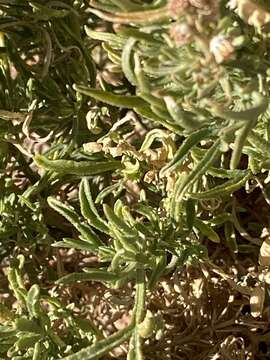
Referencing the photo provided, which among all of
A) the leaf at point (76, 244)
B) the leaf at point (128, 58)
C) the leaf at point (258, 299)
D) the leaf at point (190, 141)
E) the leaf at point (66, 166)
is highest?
the leaf at point (128, 58)

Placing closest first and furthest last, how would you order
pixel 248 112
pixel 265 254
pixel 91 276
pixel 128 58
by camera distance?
pixel 248 112 < pixel 128 58 < pixel 91 276 < pixel 265 254

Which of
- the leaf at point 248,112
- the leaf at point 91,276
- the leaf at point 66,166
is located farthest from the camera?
the leaf at point 66,166

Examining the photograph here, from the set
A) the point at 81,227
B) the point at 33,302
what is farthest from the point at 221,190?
the point at 33,302

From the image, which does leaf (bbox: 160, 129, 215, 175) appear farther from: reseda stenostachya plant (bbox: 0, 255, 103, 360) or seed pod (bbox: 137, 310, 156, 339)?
reseda stenostachya plant (bbox: 0, 255, 103, 360)

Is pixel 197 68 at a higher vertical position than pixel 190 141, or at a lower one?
higher

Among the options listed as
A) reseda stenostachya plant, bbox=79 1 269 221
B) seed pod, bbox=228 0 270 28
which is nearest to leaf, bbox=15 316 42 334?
reseda stenostachya plant, bbox=79 1 269 221

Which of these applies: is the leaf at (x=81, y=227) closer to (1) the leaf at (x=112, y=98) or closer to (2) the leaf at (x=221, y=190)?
(2) the leaf at (x=221, y=190)

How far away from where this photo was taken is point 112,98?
125 centimetres

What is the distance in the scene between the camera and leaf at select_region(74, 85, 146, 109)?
125 cm

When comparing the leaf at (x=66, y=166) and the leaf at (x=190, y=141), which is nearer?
the leaf at (x=190, y=141)

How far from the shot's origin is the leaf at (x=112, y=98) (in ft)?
4.11

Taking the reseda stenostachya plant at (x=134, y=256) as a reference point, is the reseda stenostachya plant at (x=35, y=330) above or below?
below

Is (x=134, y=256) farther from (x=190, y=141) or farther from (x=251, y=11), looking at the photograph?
(x=251, y=11)

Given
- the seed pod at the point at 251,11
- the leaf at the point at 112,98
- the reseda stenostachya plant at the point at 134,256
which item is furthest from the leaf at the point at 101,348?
the seed pod at the point at 251,11
